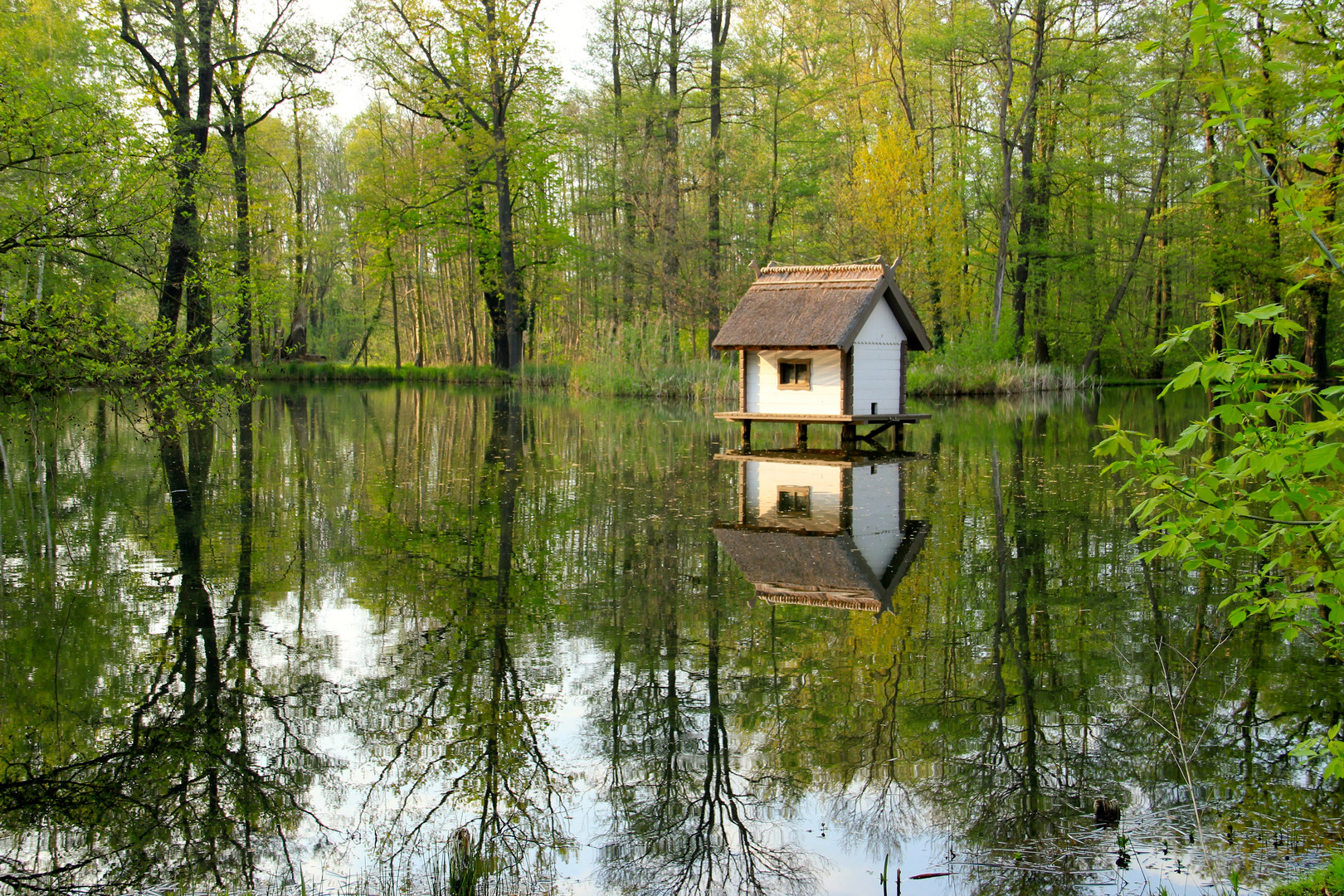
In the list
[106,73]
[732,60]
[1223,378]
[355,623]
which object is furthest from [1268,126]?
[732,60]

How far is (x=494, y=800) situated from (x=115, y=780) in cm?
158

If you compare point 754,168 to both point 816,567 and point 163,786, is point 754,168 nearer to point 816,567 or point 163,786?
point 816,567

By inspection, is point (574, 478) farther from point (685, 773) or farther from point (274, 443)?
point (685, 773)

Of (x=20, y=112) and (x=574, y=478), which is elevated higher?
(x=20, y=112)

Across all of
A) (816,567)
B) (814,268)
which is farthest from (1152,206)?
(816,567)

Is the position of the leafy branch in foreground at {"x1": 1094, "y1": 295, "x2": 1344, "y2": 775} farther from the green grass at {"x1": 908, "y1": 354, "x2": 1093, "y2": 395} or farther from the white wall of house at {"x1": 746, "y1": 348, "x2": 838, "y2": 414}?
the green grass at {"x1": 908, "y1": 354, "x2": 1093, "y2": 395}

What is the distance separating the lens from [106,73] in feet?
76.4

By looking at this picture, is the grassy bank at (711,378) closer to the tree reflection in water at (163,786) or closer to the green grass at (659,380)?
the green grass at (659,380)

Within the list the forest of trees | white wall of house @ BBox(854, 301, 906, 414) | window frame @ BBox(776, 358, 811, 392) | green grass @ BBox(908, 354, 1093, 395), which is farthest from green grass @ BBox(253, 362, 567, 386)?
white wall of house @ BBox(854, 301, 906, 414)

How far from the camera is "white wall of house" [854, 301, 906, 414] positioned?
16562 mm

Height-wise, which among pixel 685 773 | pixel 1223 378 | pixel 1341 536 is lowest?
pixel 685 773

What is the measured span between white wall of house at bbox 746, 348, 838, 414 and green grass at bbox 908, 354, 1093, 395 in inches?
506

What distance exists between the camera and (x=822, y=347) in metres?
16.1

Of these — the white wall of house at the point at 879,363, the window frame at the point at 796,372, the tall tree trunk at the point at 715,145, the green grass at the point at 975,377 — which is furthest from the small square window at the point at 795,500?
the tall tree trunk at the point at 715,145
